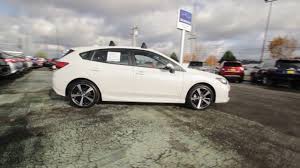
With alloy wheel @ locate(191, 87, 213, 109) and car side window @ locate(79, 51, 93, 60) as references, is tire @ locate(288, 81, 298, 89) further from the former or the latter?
car side window @ locate(79, 51, 93, 60)

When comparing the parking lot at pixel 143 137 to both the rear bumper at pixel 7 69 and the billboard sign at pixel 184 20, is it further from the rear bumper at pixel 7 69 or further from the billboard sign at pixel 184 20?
the billboard sign at pixel 184 20

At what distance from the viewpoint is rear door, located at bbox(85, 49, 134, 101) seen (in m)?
4.83

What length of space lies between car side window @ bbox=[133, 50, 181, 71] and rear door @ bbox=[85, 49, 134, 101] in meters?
0.22

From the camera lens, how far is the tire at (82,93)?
485cm

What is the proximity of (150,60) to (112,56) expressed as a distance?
36.8 inches

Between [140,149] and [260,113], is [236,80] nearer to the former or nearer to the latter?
[260,113]

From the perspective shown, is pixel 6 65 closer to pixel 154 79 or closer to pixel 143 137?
pixel 154 79

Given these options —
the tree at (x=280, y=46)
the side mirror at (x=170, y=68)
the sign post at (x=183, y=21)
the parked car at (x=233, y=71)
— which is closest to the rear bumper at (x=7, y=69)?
the side mirror at (x=170, y=68)

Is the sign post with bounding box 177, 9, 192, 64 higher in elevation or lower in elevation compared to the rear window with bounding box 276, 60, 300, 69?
higher

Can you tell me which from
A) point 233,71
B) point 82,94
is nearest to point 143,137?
point 82,94

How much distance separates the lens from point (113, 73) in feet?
15.9

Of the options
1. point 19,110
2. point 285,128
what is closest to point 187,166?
point 285,128

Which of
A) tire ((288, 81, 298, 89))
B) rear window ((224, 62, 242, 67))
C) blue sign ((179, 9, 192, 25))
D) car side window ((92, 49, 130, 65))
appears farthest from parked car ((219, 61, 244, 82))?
car side window ((92, 49, 130, 65))

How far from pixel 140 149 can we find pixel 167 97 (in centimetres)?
238
